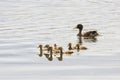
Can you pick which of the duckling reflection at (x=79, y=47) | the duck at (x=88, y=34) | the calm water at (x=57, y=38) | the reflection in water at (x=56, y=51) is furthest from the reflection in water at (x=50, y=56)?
the duck at (x=88, y=34)

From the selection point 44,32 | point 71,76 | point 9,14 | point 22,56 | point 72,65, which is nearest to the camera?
point 71,76

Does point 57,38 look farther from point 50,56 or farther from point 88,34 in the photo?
point 50,56

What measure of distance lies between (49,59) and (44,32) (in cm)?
593

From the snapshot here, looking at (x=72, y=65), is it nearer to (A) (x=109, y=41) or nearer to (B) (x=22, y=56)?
(B) (x=22, y=56)

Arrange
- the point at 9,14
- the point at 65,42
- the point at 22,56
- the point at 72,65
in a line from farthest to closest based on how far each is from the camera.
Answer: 1. the point at 9,14
2. the point at 65,42
3. the point at 22,56
4. the point at 72,65

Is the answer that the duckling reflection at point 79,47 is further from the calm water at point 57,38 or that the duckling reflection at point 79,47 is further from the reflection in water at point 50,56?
the reflection in water at point 50,56

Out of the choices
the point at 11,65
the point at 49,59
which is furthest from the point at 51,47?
the point at 11,65

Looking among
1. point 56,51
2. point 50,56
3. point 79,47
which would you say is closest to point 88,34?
point 79,47

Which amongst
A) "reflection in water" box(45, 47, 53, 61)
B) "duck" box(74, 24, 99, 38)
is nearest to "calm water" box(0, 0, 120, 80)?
"reflection in water" box(45, 47, 53, 61)

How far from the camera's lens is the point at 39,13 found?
108 ft

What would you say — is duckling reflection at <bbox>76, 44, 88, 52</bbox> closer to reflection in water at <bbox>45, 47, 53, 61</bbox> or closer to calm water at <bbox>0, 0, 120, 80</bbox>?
calm water at <bbox>0, 0, 120, 80</bbox>

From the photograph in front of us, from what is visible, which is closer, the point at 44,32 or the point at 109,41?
the point at 109,41

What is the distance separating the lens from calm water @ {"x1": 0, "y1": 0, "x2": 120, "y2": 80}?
17531mm

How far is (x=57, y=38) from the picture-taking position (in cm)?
2386
